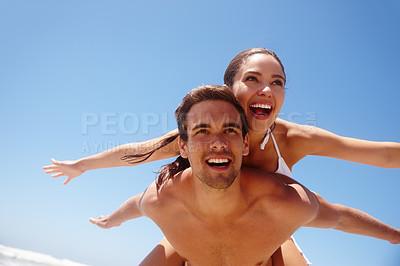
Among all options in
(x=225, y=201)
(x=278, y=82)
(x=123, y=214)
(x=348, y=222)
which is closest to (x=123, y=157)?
(x=123, y=214)

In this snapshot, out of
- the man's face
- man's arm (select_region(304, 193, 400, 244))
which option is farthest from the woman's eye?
man's arm (select_region(304, 193, 400, 244))

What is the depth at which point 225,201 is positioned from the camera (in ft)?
10.1

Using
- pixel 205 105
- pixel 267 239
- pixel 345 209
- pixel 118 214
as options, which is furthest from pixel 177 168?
pixel 345 209

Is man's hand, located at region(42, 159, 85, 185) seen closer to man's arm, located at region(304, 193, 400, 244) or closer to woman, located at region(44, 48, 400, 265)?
woman, located at region(44, 48, 400, 265)

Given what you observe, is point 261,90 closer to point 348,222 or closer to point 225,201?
point 225,201

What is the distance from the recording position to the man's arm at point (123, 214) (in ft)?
14.1

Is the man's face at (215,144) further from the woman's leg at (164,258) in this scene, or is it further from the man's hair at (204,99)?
the woman's leg at (164,258)

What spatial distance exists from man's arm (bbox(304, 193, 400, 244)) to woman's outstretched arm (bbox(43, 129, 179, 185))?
196cm

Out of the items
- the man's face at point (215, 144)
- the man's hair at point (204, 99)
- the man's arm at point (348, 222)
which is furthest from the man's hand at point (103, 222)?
the man's arm at point (348, 222)

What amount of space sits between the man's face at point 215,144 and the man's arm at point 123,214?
1398 millimetres

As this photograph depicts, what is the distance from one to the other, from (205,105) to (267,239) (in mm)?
1676

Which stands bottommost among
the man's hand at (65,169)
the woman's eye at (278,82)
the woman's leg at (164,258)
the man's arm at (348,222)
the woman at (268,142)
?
the woman's leg at (164,258)

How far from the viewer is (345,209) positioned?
350 centimetres

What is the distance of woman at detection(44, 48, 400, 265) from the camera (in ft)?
11.3
